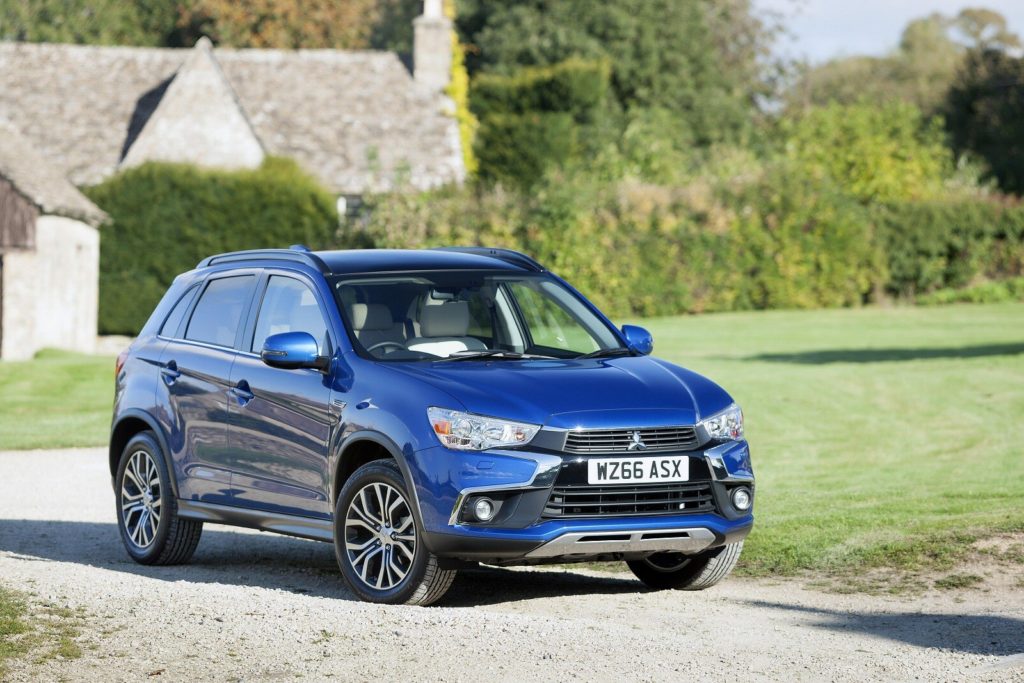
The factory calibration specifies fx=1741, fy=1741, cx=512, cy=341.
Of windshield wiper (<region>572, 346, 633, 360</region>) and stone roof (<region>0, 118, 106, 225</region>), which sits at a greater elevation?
windshield wiper (<region>572, 346, 633, 360</region>)

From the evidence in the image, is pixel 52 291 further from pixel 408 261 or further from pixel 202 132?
pixel 408 261

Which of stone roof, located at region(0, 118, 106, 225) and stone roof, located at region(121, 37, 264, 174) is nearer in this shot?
stone roof, located at region(0, 118, 106, 225)

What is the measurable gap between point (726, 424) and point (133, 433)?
4573 millimetres

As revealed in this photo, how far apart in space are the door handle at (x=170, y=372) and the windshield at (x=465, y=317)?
1.67m

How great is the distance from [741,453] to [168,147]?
42.2 metres

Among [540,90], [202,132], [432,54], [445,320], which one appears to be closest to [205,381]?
[445,320]

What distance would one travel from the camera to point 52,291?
43156mm

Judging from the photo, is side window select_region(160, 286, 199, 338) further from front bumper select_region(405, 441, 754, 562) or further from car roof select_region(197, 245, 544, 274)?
front bumper select_region(405, 441, 754, 562)

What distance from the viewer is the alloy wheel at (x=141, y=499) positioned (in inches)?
448

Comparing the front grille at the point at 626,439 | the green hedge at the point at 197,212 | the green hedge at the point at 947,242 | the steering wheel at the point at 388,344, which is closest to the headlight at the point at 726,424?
the front grille at the point at 626,439

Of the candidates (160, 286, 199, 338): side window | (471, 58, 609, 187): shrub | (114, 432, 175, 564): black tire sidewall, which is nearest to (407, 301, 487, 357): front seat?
(160, 286, 199, 338): side window

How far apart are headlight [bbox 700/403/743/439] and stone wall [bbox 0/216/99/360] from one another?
35127 millimetres

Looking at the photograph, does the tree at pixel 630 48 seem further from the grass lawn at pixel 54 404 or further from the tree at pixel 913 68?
the grass lawn at pixel 54 404

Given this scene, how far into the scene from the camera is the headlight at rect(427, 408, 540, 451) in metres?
8.59
